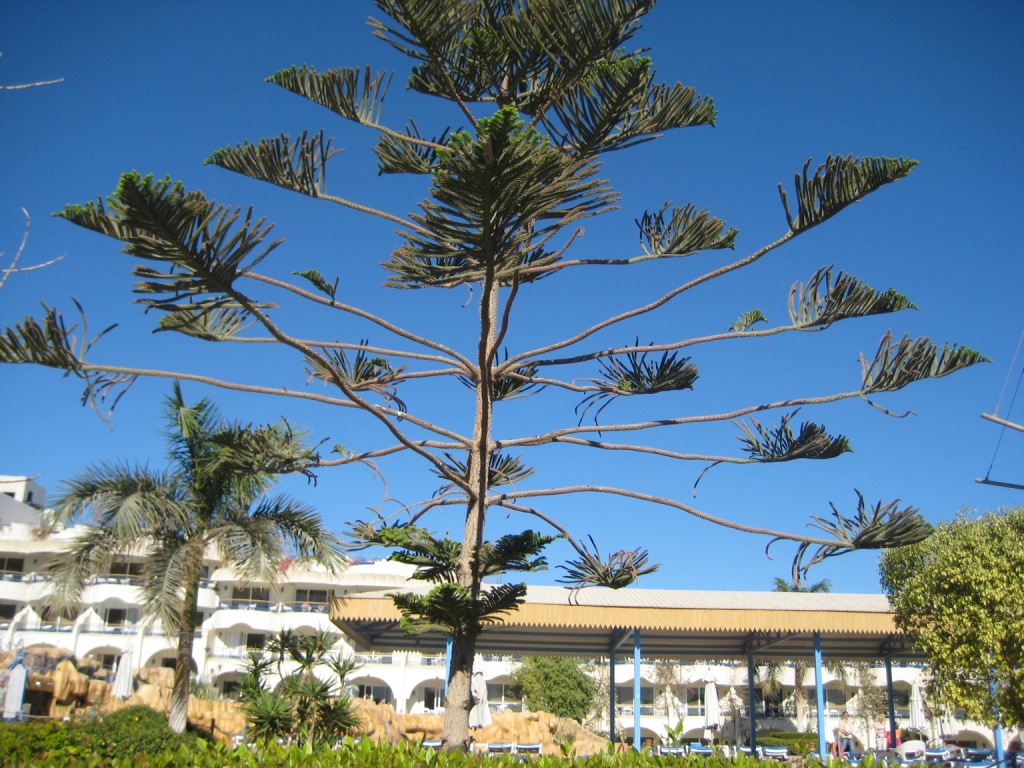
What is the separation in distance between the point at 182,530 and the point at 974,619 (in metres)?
11.8

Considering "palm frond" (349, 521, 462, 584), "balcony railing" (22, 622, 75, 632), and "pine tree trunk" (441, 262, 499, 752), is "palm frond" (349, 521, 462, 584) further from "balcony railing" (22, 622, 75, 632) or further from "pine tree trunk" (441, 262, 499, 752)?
"balcony railing" (22, 622, 75, 632)

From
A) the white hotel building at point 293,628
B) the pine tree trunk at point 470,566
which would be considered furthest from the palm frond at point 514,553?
the white hotel building at point 293,628

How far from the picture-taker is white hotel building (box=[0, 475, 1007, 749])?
3303 centimetres

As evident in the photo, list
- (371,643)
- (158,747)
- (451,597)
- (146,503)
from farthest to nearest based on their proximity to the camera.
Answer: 1. (371,643)
2. (146,503)
3. (158,747)
4. (451,597)

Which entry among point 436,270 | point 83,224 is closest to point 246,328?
point 83,224

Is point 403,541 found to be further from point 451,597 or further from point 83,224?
point 83,224

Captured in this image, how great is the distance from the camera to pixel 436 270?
169 inches

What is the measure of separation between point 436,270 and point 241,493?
10.9 meters

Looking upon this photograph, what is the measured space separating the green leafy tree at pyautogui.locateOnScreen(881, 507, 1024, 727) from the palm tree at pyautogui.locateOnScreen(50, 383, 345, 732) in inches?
350

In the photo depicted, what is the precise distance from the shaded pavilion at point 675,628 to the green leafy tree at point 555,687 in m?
16.5

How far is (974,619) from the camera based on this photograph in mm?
12539

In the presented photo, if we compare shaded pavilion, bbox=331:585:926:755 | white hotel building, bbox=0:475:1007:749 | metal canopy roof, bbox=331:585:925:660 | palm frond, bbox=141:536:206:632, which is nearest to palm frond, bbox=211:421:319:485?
metal canopy roof, bbox=331:585:925:660

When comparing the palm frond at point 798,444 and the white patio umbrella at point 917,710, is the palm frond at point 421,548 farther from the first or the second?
the white patio umbrella at point 917,710

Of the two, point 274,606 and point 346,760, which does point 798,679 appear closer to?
point 274,606
